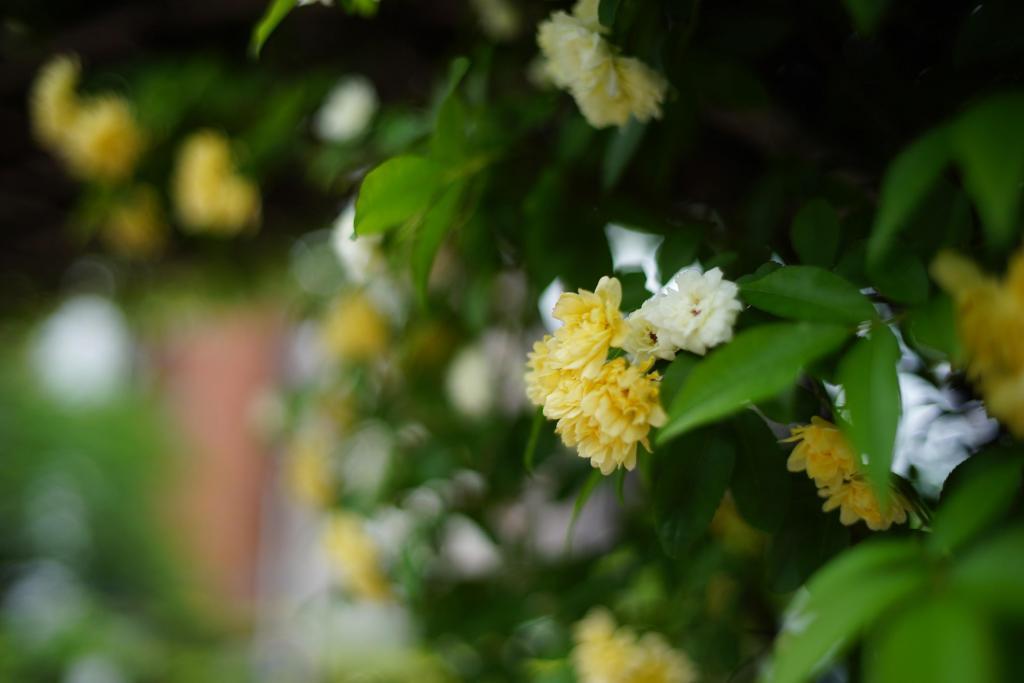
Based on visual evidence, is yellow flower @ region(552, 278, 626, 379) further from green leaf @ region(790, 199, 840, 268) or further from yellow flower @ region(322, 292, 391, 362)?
yellow flower @ region(322, 292, 391, 362)

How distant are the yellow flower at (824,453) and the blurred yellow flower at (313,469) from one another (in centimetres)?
77

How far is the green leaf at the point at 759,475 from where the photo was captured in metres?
0.42

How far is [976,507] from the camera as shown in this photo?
28 cm

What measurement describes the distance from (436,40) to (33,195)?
2.45 feet

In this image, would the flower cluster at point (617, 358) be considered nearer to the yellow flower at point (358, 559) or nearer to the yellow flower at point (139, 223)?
the yellow flower at point (358, 559)

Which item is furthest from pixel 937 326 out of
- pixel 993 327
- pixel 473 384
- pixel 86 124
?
pixel 86 124

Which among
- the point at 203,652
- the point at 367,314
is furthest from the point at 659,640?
the point at 203,652

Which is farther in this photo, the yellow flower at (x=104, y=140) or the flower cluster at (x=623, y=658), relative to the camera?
the yellow flower at (x=104, y=140)

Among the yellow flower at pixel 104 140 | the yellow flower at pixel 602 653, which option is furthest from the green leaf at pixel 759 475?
the yellow flower at pixel 104 140

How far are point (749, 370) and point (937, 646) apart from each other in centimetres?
12

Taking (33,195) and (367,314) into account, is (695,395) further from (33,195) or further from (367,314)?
(33,195)

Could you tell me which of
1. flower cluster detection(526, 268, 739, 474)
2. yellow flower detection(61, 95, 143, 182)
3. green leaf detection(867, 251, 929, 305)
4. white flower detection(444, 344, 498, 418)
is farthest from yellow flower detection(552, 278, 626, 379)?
yellow flower detection(61, 95, 143, 182)

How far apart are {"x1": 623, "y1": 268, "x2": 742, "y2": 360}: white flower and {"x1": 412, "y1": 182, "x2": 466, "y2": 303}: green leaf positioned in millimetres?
137

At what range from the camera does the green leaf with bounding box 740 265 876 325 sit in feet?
1.12
